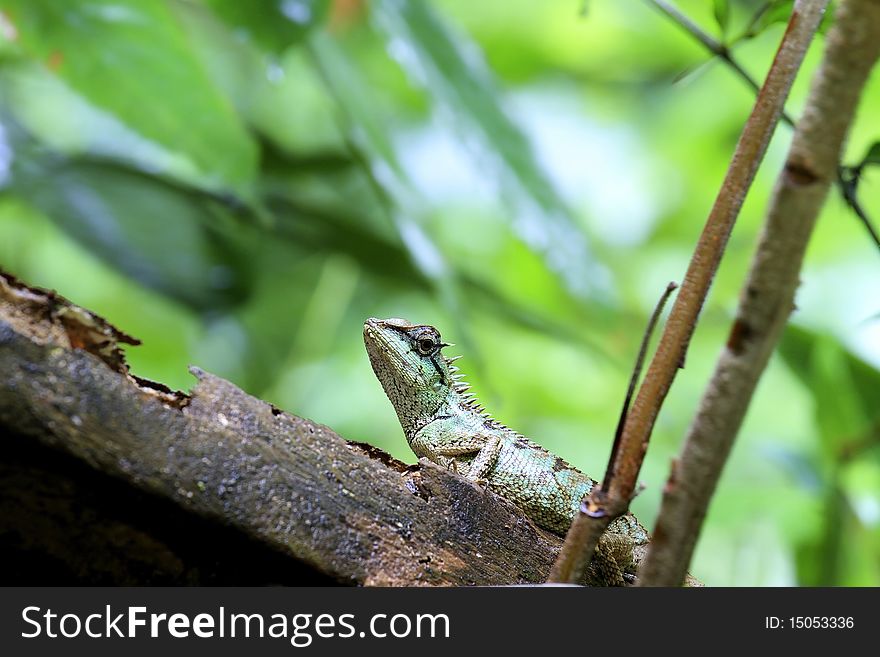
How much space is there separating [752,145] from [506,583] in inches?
31.7

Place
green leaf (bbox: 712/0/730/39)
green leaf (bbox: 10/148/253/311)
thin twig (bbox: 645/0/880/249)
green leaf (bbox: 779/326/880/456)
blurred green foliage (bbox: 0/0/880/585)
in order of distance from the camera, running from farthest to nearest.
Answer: green leaf (bbox: 10/148/253/311) → green leaf (bbox: 779/326/880/456) → blurred green foliage (bbox: 0/0/880/585) → green leaf (bbox: 712/0/730/39) → thin twig (bbox: 645/0/880/249)

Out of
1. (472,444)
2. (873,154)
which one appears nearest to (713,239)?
(873,154)

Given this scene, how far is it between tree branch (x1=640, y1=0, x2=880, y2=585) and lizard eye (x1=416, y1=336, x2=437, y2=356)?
1381mm

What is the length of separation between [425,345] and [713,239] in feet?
4.35

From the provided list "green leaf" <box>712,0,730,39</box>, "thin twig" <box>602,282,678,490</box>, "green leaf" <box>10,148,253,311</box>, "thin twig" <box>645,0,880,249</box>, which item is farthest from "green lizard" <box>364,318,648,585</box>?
"green leaf" <box>10,148,253,311</box>

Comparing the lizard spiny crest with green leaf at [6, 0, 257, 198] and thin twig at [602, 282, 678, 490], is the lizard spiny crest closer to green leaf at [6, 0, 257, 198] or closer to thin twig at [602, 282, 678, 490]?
green leaf at [6, 0, 257, 198]

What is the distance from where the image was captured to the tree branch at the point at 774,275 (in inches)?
32.5

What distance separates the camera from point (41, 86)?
12.5 ft

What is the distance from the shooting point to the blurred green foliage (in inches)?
99.5

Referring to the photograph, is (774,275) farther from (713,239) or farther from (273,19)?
(273,19)

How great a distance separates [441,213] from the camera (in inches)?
182

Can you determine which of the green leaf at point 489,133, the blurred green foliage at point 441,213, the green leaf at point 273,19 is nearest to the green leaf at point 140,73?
the blurred green foliage at point 441,213
